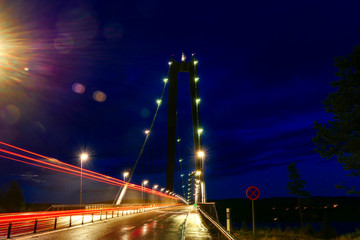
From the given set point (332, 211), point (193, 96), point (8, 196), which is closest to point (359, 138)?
point (193, 96)

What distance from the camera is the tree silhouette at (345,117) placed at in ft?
62.2

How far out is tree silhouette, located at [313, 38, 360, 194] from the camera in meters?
19.0

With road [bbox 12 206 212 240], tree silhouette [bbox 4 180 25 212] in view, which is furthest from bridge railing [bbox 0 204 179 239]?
tree silhouette [bbox 4 180 25 212]

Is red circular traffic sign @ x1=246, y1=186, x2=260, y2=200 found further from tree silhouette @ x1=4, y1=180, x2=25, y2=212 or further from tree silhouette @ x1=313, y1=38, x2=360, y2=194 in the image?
tree silhouette @ x1=4, y1=180, x2=25, y2=212

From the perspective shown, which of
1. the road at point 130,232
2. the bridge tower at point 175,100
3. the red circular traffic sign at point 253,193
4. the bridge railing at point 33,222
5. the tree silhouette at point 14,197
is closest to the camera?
the red circular traffic sign at point 253,193

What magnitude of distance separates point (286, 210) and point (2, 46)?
18511cm

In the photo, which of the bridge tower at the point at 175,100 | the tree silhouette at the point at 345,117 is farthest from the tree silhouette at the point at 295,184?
the tree silhouette at the point at 345,117

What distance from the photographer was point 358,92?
19.3 m

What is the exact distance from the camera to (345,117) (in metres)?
19.3

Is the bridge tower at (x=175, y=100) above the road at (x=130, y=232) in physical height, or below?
above

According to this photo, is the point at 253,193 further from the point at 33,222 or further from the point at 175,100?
the point at 175,100

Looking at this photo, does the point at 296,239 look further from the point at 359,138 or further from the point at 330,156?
the point at 359,138

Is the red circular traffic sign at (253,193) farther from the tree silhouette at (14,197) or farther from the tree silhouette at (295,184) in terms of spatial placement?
the tree silhouette at (14,197)

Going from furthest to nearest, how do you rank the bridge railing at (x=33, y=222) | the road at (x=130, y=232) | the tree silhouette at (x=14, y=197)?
1. the tree silhouette at (x=14, y=197)
2. the bridge railing at (x=33, y=222)
3. the road at (x=130, y=232)
